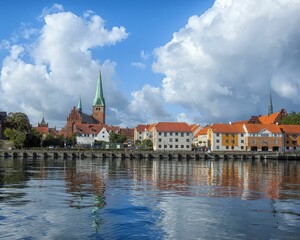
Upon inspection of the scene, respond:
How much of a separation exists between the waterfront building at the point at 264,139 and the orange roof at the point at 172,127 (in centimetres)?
2181

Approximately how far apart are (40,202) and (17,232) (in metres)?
8.45

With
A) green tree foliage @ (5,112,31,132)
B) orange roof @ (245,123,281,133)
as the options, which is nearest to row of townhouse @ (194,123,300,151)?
orange roof @ (245,123,281,133)

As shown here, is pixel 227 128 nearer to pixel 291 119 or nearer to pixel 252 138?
pixel 252 138

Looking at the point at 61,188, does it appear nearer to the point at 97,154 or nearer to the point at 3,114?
the point at 97,154

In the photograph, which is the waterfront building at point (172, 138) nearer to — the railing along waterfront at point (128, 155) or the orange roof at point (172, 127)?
the orange roof at point (172, 127)

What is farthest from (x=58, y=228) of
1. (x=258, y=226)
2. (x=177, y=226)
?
(x=258, y=226)

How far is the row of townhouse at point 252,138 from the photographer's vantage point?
14788 centimetres

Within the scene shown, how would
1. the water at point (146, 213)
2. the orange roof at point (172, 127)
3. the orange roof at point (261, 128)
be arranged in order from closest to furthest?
the water at point (146, 213), the orange roof at point (261, 128), the orange roof at point (172, 127)

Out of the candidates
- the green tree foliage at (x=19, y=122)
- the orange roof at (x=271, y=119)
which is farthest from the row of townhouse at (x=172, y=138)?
the orange roof at (x=271, y=119)

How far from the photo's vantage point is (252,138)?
148750 millimetres

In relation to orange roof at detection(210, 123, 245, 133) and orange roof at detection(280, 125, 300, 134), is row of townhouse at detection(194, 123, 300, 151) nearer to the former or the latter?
orange roof at detection(210, 123, 245, 133)

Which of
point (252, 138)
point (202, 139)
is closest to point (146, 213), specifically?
point (252, 138)

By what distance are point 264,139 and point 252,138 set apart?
13.9 ft

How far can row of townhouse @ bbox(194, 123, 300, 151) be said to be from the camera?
148 m
